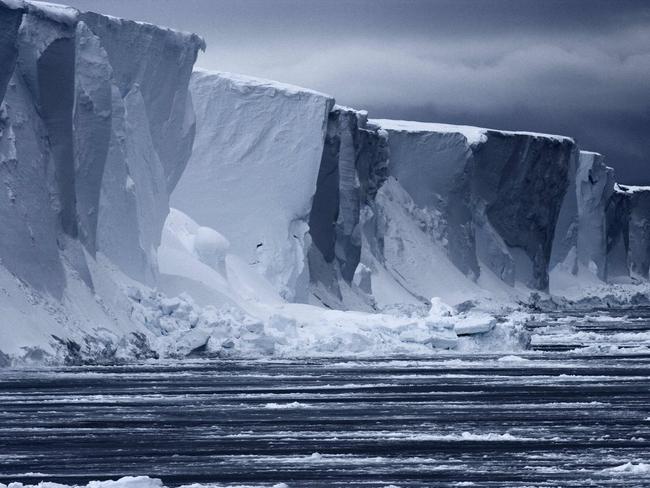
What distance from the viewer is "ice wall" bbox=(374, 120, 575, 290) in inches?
2138

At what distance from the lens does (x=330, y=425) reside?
14562 millimetres

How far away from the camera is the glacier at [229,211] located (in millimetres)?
24531

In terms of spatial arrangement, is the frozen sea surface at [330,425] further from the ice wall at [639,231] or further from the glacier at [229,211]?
the ice wall at [639,231]

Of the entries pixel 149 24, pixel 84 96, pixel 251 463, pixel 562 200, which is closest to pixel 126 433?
pixel 251 463

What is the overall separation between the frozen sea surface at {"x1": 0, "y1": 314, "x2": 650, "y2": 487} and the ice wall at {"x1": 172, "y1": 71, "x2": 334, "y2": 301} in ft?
43.8

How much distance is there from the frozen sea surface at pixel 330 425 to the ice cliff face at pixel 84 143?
3078 millimetres

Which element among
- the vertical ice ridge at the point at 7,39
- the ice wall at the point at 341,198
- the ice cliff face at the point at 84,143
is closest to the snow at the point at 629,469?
the ice cliff face at the point at 84,143

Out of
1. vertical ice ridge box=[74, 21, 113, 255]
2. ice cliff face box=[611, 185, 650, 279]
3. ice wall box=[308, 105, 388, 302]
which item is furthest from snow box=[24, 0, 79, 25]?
ice cliff face box=[611, 185, 650, 279]

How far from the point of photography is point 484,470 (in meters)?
11.3

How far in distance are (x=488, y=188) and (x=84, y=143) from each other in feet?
106

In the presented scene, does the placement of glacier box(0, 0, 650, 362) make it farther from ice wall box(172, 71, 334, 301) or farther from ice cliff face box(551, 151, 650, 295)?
ice cliff face box(551, 151, 650, 295)

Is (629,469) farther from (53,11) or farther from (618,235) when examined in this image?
(618,235)

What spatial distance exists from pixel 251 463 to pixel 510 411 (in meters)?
4.72

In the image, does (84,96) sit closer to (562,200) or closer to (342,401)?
(342,401)
